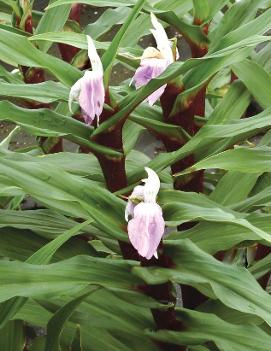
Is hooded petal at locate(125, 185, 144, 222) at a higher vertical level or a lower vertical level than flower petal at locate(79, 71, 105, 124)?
lower

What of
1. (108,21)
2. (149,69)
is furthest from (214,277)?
(108,21)

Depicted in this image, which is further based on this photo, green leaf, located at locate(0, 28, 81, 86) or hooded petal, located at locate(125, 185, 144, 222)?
green leaf, located at locate(0, 28, 81, 86)

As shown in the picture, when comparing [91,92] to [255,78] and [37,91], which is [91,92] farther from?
[255,78]

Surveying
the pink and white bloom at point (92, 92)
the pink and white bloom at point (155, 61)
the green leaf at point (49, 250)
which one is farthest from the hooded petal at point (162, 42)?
the green leaf at point (49, 250)

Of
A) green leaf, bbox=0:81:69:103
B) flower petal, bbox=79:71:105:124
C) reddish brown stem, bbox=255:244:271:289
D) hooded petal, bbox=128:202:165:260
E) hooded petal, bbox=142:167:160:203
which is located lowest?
reddish brown stem, bbox=255:244:271:289

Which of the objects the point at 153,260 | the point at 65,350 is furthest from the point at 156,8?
the point at 65,350

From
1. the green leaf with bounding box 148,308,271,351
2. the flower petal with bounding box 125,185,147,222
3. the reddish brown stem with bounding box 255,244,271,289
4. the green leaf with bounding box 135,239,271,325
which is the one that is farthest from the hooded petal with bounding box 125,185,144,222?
the reddish brown stem with bounding box 255,244,271,289

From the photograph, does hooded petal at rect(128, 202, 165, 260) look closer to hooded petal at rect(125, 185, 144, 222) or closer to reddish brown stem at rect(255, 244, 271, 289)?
hooded petal at rect(125, 185, 144, 222)

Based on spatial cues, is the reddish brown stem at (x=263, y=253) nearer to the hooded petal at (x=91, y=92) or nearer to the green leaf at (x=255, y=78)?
the green leaf at (x=255, y=78)
